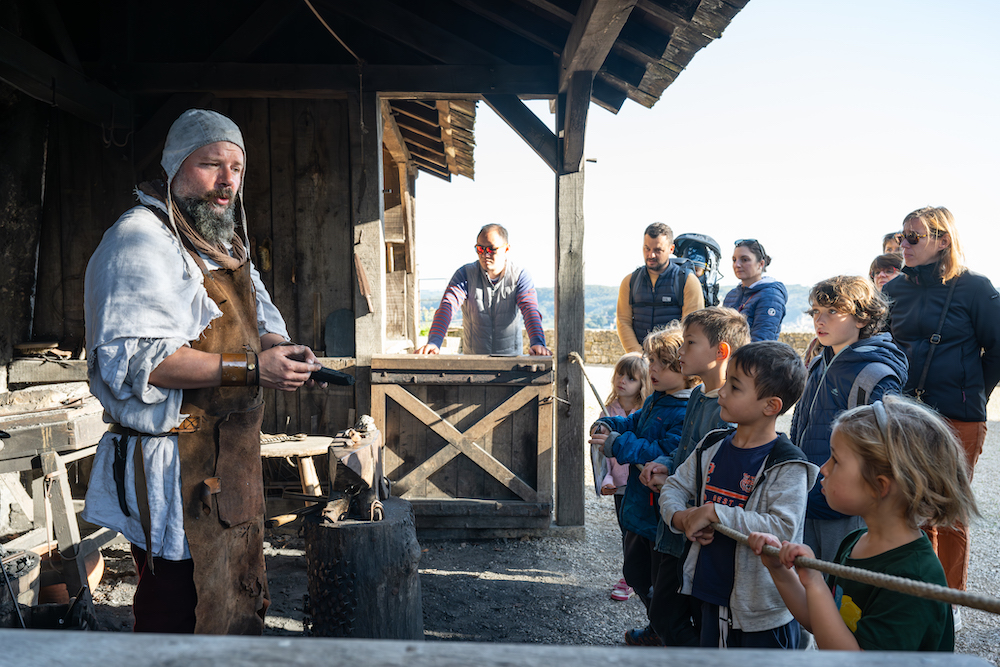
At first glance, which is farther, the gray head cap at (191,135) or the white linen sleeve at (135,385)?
the gray head cap at (191,135)

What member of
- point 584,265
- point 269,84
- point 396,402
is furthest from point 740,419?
point 269,84

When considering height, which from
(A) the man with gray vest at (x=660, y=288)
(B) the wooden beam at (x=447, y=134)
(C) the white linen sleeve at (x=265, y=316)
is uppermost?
(B) the wooden beam at (x=447, y=134)

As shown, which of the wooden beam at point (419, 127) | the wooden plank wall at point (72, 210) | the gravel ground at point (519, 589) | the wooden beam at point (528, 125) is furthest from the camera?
the wooden beam at point (419, 127)

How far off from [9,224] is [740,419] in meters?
4.35

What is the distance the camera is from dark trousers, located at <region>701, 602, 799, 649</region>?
1.95 metres

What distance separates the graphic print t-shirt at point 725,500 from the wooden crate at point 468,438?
237 cm

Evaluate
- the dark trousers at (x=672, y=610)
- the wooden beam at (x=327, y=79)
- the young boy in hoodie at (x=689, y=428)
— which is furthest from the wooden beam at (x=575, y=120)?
the dark trousers at (x=672, y=610)

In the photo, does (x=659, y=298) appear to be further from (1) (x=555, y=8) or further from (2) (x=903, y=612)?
(2) (x=903, y=612)

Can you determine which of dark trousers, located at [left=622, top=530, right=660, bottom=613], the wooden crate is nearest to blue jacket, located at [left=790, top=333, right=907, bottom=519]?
dark trousers, located at [left=622, top=530, right=660, bottom=613]

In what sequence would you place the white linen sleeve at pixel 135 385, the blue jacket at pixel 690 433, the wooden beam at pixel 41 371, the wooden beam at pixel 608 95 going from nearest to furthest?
1. the white linen sleeve at pixel 135 385
2. the blue jacket at pixel 690 433
3. the wooden beam at pixel 41 371
4. the wooden beam at pixel 608 95

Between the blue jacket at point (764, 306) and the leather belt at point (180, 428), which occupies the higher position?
the blue jacket at point (764, 306)

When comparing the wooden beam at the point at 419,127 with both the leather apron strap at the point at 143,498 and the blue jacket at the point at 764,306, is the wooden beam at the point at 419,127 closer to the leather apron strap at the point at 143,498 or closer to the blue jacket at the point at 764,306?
the blue jacket at the point at 764,306

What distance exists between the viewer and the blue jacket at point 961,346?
10.5ft

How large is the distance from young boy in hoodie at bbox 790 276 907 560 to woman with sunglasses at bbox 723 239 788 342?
163 centimetres
